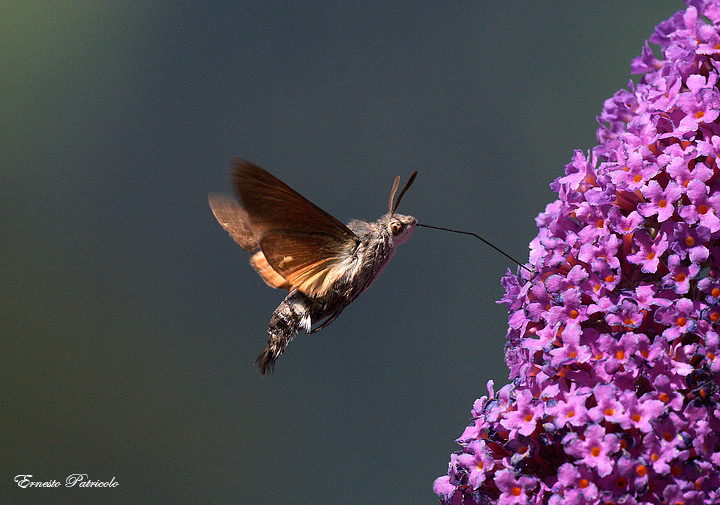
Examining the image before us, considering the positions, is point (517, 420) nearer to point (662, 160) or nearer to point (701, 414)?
point (701, 414)

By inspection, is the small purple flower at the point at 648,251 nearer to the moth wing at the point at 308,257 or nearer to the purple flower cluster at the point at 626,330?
the purple flower cluster at the point at 626,330

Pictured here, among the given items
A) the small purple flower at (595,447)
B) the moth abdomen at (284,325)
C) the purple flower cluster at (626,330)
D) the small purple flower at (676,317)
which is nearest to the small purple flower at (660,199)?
the purple flower cluster at (626,330)

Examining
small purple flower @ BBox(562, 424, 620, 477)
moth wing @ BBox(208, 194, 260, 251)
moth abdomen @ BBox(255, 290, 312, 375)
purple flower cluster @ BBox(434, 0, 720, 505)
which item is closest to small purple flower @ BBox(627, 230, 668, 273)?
purple flower cluster @ BBox(434, 0, 720, 505)

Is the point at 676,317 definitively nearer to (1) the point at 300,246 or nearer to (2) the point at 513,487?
(2) the point at 513,487

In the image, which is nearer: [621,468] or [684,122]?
[621,468]

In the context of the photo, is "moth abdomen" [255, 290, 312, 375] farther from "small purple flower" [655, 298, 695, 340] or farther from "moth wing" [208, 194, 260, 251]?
"small purple flower" [655, 298, 695, 340]

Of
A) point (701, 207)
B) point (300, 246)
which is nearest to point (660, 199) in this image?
point (701, 207)

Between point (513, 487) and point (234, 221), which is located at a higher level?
point (234, 221)

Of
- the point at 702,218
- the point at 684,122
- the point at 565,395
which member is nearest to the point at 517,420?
the point at 565,395
